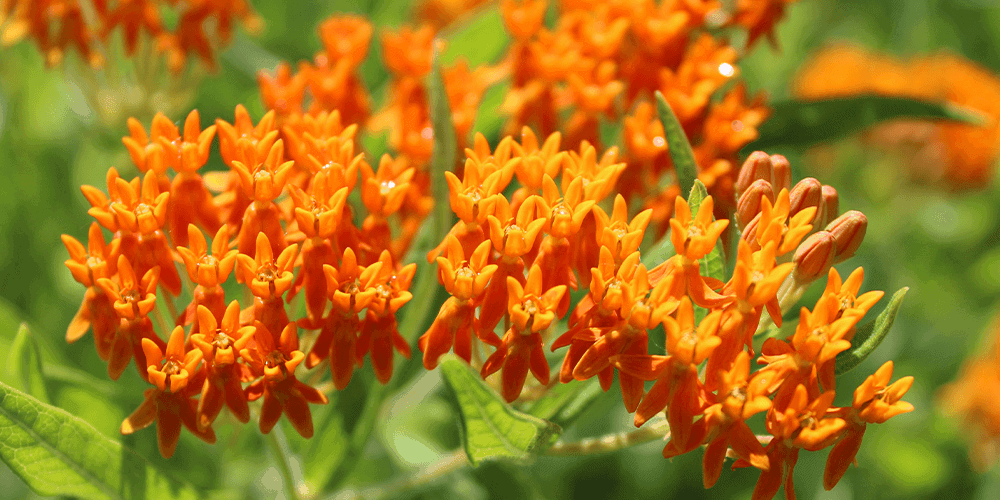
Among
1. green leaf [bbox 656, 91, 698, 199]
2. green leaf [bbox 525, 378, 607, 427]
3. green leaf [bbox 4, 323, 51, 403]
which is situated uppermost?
green leaf [bbox 656, 91, 698, 199]

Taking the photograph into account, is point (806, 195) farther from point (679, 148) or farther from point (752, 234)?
point (679, 148)

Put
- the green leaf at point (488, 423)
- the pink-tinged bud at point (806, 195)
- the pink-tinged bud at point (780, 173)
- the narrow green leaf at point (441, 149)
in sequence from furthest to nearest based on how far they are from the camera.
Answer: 1. the narrow green leaf at point (441, 149)
2. the pink-tinged bud at point (780, 173)
3. the pink-tinged bud at point (806, 195)
4. the green leaf at point (488, 423)

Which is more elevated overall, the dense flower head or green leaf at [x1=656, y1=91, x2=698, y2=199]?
green leaf at [x1=656, y1=91, x2=698, y2=199]

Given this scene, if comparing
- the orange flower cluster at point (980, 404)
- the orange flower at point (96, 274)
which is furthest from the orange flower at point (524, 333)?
the orange flower cluster at point (980, 404)

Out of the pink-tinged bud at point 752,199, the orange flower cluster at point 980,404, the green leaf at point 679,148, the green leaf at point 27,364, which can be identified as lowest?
Result: the orange flower cluster at point 980,404

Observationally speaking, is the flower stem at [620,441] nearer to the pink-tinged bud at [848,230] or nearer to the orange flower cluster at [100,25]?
the pink-tinged bud at [848,230]

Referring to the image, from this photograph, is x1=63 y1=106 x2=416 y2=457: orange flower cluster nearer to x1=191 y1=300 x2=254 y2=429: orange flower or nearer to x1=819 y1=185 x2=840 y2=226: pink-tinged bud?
x1=191 y1=300 x2=254 y2=429: orange flower

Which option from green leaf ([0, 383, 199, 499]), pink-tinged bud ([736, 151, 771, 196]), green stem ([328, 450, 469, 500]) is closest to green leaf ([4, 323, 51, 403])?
green leaf ([0, 383, 199, 499])
